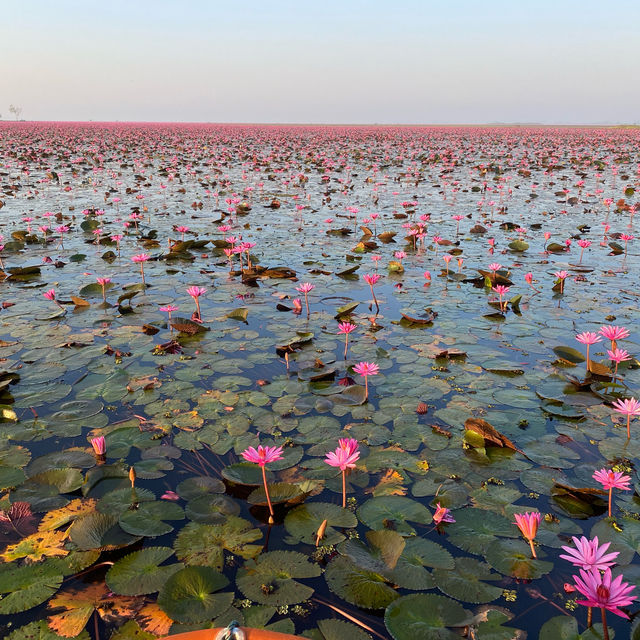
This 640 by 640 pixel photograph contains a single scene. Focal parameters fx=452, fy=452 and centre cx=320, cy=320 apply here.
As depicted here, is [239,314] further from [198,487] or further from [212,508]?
[212,508]

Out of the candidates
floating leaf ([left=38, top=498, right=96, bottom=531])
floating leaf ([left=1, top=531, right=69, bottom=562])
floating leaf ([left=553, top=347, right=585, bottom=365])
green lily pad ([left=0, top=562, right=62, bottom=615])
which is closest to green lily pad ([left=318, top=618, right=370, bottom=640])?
green lily pad ([left=0, top=562, right=62, bottom=615])

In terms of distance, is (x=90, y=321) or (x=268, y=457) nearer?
(x=268, y=457)

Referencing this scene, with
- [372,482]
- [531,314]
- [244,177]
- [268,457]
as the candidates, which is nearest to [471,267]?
[531,314]

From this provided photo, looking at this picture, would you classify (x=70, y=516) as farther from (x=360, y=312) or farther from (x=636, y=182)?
(x=636, y=182)

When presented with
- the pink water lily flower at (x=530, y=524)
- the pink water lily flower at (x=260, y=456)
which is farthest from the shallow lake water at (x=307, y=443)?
the pink water lily flower at (x=260, y=456)

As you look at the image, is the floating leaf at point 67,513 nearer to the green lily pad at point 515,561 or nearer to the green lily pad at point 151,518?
the green lily pad at point 151,518

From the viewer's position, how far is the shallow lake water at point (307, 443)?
162 centimetres

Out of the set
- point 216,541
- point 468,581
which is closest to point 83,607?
point 216,541

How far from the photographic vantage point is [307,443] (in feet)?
8.28

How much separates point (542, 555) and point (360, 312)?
2940 mm

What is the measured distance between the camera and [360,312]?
4527mm

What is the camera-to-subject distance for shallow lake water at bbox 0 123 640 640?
5.32 feet

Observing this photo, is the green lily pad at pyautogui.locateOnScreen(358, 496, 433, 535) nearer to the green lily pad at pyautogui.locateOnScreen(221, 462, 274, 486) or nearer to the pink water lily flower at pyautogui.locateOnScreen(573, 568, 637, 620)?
the green lily pad at pyautogui.locateOnScreen(221, 462, 274, 486)

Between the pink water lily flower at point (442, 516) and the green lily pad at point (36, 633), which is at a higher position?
the pink water lily flower at point (442, 516)
